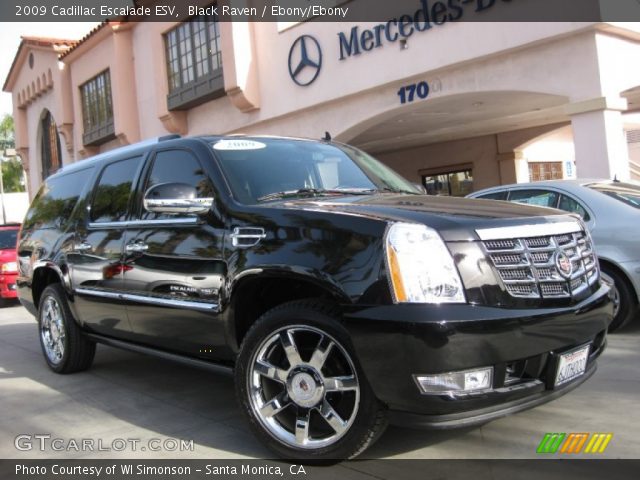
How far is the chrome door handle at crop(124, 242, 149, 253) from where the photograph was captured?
172 inches

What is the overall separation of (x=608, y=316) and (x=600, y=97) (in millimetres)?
7579

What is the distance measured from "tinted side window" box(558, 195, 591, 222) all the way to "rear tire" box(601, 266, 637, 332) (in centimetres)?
57

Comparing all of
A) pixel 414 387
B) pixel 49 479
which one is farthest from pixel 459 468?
pixel 49 479

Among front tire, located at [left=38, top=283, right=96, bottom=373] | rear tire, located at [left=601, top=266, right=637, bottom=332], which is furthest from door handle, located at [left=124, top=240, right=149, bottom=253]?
rear tire, located at [left=601, top=266, right=637, bottom=332]

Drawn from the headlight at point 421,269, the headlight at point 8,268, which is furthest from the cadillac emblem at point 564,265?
the headlight at point 8,268

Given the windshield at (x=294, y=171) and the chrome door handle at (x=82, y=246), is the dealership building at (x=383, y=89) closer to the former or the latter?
the windshield at (x=294, y=171)

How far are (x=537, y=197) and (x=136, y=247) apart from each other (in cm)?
427

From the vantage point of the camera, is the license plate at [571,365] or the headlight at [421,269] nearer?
the headlight at [421,269]

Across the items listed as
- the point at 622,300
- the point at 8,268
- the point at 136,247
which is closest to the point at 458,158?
the point at 8,268

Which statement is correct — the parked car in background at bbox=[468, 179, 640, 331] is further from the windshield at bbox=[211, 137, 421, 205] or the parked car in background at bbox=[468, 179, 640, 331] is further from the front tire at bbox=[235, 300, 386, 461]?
the front tire at bbox=[235, 300, 386, 461]

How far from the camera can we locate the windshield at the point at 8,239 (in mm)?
12477

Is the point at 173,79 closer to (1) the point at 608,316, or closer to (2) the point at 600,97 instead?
(2) the point at 600,97

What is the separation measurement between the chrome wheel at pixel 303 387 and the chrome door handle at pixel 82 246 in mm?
2288

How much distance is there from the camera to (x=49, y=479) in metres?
3.47
